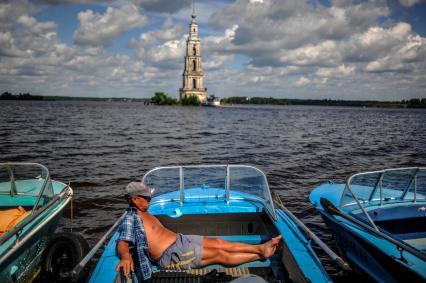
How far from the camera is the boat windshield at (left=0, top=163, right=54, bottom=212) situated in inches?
312

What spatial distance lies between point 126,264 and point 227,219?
9.08 feet

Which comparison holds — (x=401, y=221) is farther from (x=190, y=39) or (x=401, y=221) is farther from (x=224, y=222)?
(x=190, y=39)

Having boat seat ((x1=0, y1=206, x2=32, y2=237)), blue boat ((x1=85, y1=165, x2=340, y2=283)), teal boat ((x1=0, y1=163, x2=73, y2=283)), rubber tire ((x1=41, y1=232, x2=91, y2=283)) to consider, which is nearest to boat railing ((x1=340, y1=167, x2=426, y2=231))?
blue boat ((x1=85, y1=165, x2=340, y2=283))

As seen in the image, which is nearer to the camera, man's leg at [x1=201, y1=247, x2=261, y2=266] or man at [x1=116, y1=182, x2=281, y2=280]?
man at [x1=116, y1=182, x2=281, y2=280]

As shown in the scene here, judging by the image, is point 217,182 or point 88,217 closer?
point 217,182

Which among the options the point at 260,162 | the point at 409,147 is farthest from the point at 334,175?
the point at 409,147

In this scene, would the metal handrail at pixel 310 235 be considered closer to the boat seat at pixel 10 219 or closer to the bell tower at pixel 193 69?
the boat seat at pixel 10 219

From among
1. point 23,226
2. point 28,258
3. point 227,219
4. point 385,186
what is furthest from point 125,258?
point 385,186

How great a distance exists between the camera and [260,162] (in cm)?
2117

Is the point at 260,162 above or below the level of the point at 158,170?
below

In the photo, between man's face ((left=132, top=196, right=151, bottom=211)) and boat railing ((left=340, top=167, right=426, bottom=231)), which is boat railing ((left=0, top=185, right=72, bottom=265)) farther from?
boat railing ((left=340, top=167, right=426, bottom=231))

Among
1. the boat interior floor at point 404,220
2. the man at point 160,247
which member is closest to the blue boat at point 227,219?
the man at point 160,247

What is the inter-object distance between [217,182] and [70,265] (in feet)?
11.7

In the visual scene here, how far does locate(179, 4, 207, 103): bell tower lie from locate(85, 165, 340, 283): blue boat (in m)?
148
